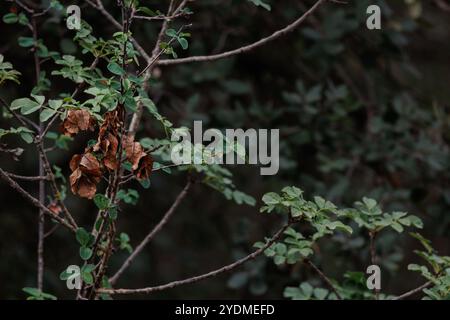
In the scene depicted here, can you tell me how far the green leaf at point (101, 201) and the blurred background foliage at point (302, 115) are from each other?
2.48ft

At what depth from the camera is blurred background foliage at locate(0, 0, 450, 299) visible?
1.84m

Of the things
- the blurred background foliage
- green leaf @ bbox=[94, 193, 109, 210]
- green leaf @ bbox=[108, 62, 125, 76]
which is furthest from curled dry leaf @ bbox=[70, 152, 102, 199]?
the blurred background foliage

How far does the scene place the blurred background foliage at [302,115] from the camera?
72.4 inches

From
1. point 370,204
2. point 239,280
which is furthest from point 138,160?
point 239,280

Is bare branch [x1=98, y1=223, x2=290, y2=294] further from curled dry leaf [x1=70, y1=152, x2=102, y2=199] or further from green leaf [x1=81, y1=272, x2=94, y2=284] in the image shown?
curled dry leaf [x1=70, y1=152, x2=102, y2=199]

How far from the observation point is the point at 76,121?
3.02 ft

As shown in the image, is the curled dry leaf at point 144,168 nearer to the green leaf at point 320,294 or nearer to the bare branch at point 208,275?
the bare branch at point 208,275

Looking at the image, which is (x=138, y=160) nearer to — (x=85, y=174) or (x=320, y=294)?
(x=85, y=174)

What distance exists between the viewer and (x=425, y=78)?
118 inches

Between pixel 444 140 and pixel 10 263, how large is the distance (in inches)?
53.1

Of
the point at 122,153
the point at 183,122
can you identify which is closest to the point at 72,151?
the point at 183,122

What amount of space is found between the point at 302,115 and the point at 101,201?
103 centimetres

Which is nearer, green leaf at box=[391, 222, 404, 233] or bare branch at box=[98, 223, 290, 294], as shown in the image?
bare branch at box=[98, 223, 290, 294]
